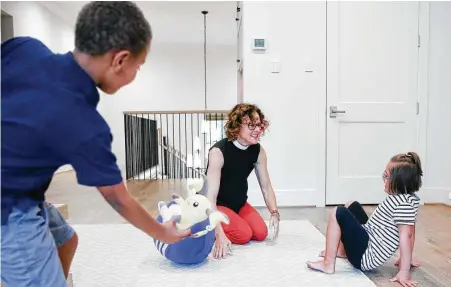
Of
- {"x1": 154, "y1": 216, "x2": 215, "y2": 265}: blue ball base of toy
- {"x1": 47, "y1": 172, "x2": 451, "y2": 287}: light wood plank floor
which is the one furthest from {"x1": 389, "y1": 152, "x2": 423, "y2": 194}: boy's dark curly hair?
{"x1": 154, "y1": 216, "x2": 215, "y2": 265}: blue ball base of toy

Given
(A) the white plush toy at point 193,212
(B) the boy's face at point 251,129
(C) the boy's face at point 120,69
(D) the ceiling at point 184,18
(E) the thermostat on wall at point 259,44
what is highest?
(D) the ceiling at point 184,18

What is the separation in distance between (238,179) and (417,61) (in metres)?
2.13

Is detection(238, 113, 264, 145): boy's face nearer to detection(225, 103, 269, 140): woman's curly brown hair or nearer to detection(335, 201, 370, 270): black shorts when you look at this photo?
detection(225, 103, 269, 140): woman's curly brown hair

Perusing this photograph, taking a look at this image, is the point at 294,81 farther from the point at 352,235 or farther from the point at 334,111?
the point at 352,235

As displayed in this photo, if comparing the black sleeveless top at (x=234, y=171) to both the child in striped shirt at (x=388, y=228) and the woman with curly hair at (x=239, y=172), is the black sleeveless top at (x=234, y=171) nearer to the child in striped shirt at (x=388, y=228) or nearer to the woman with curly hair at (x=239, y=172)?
the woman with curly hair at (x=239, y=172)

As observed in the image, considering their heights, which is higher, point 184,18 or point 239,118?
point 184,18

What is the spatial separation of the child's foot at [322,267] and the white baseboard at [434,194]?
6.96 feet

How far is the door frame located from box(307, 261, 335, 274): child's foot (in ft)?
5.32

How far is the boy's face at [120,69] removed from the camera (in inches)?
26.4

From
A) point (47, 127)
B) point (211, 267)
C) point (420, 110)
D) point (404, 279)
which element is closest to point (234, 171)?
point (211, 267)

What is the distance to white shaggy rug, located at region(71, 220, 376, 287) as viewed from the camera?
159 cm

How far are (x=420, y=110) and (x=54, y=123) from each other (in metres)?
3.35

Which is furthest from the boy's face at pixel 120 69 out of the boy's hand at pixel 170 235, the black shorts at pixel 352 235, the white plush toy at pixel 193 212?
the black shorts at pixel 352 235

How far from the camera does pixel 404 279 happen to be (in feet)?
5.09
